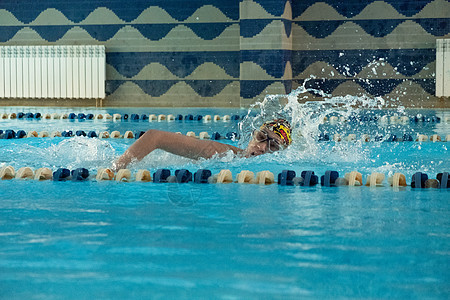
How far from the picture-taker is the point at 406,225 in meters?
2.79

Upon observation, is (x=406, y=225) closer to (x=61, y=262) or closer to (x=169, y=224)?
(x=169, y=224)

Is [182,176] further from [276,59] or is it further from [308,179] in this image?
[276,59]

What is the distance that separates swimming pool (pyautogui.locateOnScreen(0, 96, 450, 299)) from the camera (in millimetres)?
1958

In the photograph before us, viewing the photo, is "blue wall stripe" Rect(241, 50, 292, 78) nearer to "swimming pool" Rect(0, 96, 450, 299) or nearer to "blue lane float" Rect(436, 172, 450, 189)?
"swimming pool" Rect(0, 96, 450, 299)

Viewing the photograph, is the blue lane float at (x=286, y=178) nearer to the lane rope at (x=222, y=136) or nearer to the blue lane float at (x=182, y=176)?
the blue lane float at (x=182, y=176)

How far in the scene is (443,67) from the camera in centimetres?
1097

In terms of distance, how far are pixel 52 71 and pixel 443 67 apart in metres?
6.75

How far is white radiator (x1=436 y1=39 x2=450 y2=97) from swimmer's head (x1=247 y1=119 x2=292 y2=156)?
265 inches

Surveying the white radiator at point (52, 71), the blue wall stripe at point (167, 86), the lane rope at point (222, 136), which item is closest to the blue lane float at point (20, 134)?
the lane rope at point (222, 136)

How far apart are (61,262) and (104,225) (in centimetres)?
58

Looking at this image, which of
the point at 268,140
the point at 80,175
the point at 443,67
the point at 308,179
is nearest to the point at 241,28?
the point at 443,67

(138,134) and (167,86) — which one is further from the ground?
(167,86)

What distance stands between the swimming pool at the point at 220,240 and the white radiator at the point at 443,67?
6.86 m

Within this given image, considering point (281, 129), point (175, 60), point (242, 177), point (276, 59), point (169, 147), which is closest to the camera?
point (242, 177)
